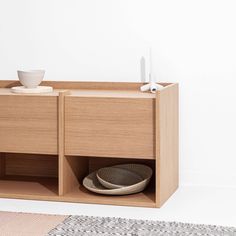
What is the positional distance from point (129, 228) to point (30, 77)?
3.60 feet

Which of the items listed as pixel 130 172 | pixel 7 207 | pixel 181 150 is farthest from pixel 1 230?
pixel 181 150

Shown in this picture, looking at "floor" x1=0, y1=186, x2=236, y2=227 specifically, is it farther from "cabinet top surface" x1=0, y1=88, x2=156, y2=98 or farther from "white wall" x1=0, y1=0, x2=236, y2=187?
"cabinet top surface" x1=0, y1=88, x2=156, y2=98

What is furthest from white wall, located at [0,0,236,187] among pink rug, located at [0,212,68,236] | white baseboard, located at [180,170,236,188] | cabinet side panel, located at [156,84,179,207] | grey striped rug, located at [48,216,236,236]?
pink rug, located at [0,212,68,236]

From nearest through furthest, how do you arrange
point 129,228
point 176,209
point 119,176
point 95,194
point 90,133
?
point 129,228 < point 176,209 < point 90,133 < point 95,194 < point 119,176

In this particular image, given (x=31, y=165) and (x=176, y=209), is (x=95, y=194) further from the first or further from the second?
(x=31, y=165)

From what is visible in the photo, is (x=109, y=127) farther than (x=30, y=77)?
No

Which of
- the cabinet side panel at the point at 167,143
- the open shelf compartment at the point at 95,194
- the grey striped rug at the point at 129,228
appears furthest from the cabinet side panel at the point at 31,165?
the grey striped rug at the point at 129,228

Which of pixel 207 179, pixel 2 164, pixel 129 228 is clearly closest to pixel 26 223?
pixel 129 228

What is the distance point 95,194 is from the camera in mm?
3674

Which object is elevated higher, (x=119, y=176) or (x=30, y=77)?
(x=30, y=77)

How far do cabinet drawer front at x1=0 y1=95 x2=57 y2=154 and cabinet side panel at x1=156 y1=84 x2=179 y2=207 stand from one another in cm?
54

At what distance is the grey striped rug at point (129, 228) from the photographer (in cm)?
300

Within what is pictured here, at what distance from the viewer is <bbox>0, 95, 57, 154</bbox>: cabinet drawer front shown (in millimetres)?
3604

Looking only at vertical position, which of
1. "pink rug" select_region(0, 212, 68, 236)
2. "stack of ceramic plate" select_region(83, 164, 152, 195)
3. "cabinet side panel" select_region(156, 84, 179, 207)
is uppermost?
"cabinet side panel" select_region(156, 84, 179, 207)
